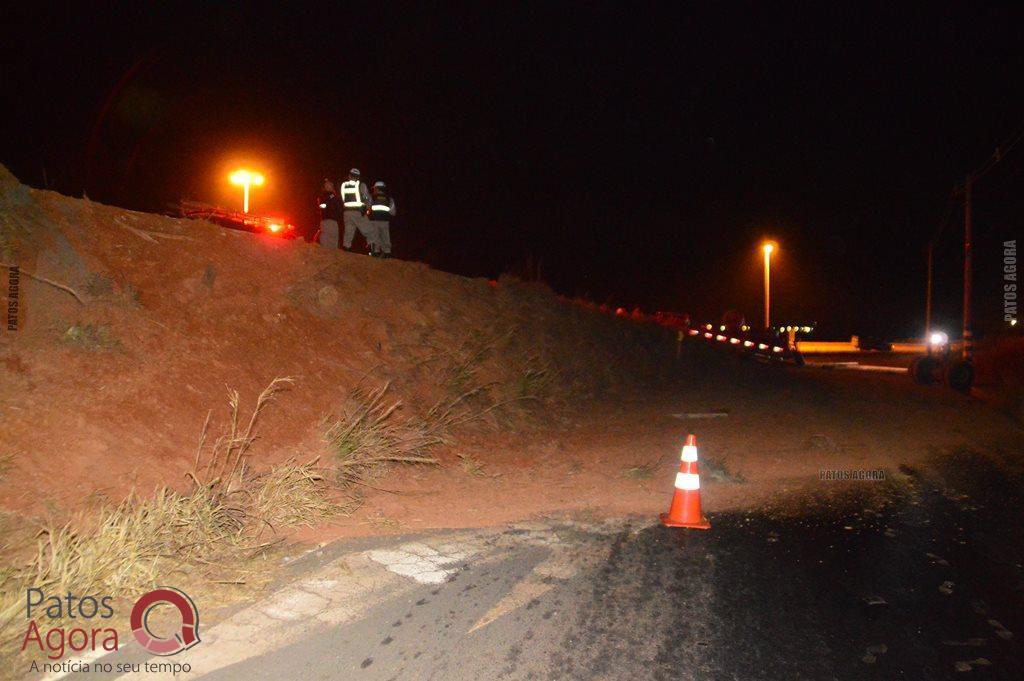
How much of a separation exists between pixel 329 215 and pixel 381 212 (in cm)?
107

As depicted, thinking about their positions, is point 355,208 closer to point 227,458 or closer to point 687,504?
point 227,458

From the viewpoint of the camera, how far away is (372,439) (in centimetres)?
855

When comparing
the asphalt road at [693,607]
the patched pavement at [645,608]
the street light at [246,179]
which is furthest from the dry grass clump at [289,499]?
the street light at [246,179]

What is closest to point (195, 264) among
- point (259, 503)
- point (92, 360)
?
point (92, 360)

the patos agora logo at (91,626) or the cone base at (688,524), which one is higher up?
the cone base at (688,524)

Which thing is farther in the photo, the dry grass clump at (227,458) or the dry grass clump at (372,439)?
the dry grass clump at (372,439)

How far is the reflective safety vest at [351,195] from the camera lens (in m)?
14.1

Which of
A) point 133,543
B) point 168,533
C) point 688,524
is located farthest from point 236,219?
point 688,524

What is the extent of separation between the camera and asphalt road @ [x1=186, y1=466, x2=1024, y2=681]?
418cm

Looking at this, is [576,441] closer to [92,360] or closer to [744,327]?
[92,360]

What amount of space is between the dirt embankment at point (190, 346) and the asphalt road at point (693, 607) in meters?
2.68

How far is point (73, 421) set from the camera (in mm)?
6684

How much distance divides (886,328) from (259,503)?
225ft

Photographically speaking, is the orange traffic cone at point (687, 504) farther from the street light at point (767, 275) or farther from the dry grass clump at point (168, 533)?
the street light at point (767, 275)
